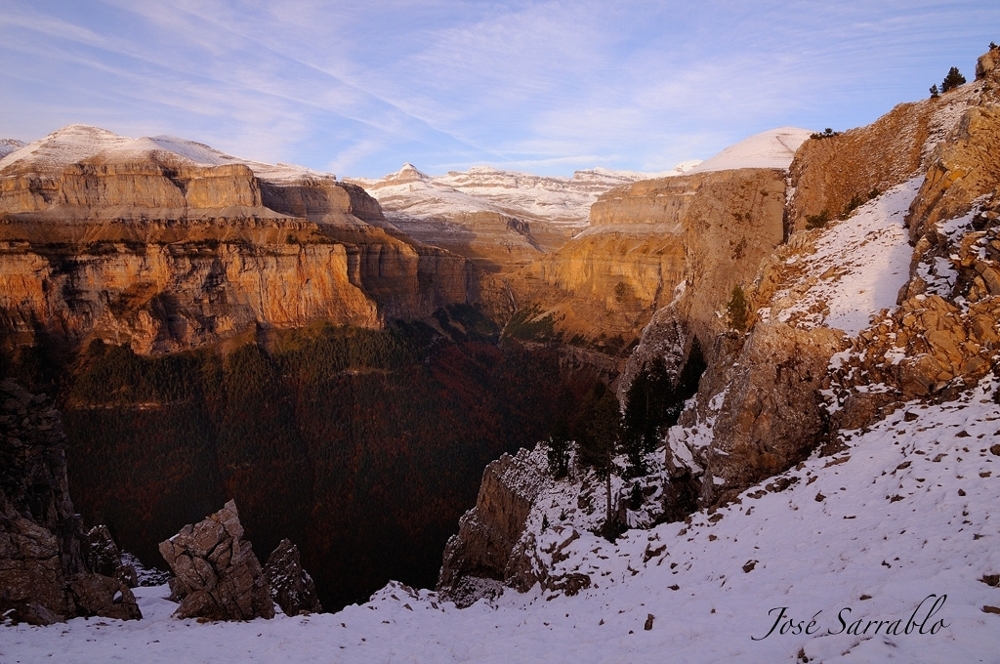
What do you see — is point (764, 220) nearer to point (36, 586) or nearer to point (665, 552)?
point (665, 552)

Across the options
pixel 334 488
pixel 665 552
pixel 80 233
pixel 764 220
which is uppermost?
pixel 80 233

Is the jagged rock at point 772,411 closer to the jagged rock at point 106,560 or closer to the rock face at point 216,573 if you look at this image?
the rock face at point 216,573

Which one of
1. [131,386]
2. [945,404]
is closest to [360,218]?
[131,386]

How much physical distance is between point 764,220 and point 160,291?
6964 centimetres

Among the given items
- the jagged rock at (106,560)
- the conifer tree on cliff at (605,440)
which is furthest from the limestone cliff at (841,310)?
the jagged rock at (106,560)

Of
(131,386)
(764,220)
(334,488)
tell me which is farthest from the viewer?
(131,386)

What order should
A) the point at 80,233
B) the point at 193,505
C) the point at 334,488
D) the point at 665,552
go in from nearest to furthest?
the point at 665,552 < the point at 193,505 < the point at 334,488 < the point at 80,233

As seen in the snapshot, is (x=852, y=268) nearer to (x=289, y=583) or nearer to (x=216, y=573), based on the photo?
(x=216, y=573)

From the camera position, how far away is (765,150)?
54812 mm

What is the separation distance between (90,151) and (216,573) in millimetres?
92663

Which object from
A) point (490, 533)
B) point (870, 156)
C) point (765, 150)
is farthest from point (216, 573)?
point (765, 150)

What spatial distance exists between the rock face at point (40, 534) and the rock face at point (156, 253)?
48.7 m

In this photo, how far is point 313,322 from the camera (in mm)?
77688

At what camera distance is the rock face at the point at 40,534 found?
13.6 metres
